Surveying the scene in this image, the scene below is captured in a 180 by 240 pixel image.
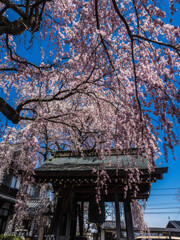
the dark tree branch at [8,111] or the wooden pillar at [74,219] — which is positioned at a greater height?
the dark tree branch at [8,111]

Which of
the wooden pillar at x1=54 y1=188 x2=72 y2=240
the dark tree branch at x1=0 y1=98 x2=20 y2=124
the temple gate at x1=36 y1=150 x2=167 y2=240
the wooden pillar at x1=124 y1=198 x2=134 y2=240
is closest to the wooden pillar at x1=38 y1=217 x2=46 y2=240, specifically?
the temple gate at x1=36 y1=150 x2=167 y2=240

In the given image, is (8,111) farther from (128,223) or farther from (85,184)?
(128,223)

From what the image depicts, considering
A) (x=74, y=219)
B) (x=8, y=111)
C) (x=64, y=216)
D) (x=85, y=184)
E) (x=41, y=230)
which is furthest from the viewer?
(x=41, y=230)

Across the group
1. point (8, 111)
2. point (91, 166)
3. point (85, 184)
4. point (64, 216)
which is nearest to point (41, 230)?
point (64, 216)

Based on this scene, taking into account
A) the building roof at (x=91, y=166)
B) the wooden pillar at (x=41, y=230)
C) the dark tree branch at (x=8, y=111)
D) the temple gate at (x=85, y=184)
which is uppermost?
the dark tree branch at (x=8, y=111)

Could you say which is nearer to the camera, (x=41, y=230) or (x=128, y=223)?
(x=128, y=223)

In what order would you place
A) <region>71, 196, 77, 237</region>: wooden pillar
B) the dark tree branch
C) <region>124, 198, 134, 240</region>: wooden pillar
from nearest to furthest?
the dark tree branch → <region>124, 198, 134, 240</region>: wooden pillar → <region>71, 196, 77, 237</region>: wooden pillar

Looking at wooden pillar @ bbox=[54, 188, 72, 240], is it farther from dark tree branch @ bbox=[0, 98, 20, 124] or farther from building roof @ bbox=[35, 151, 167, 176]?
dark tree branch @ bbox=[0, 98, 20, 124]

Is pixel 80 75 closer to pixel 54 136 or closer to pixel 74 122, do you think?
pixel 74 122

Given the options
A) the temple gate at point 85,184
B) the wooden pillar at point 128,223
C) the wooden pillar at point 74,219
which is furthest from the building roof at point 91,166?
the wooden pillar at point 74,219

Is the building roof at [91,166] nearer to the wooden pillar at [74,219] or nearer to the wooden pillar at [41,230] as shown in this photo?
the wooden pillar at [74,219]

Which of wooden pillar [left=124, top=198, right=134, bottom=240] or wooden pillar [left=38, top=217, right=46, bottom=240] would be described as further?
wooden pillar [left=38, top=217, right=46, bottom=240]

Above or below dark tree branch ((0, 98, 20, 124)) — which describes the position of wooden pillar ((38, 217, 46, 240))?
below

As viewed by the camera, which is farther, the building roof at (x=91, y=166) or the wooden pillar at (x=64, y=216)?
the wooden pillar at (x=64, y=216)
